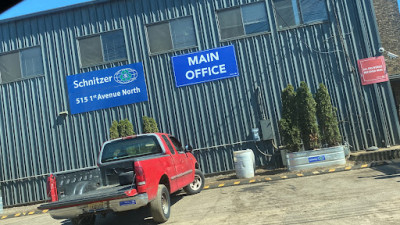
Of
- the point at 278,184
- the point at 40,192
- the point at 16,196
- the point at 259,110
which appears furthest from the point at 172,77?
the point at 16,196

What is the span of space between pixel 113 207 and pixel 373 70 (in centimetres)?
1117

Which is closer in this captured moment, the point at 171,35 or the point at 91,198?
the point at 91,198

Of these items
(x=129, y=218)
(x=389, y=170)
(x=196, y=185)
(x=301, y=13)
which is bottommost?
(x=389, y=170)

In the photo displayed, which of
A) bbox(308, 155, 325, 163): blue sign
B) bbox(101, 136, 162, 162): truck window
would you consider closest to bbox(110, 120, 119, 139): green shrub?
bbox(101, 136, 162, 162): truck window

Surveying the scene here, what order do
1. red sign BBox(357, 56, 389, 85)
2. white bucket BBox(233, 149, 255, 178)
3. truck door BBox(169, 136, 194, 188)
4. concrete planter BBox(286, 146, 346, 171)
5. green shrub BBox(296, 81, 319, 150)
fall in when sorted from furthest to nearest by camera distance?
red sign BBox(357, 56, 389, 85) → white bucket BBox(233, 149, 255, 178) → green shrub BBox(296, 81, 319, 150) → concrete planter BBox(286, 146, 346, 171) → truck door BBox(169, 136, 194, 188)

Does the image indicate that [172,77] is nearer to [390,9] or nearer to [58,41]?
[58,41]

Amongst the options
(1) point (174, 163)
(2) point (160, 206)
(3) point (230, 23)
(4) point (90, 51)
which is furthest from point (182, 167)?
(4) point (90, 51)

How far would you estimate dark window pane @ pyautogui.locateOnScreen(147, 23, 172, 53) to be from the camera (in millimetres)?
12984

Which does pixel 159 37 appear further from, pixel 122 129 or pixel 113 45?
pixel 122 129

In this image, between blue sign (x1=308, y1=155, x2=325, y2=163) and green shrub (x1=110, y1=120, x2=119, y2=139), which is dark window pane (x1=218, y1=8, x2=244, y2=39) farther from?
blue sign (x1=308, y1=155, x2=325, y2=163)

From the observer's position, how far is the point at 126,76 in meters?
12.9

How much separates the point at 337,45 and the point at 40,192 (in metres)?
13.5

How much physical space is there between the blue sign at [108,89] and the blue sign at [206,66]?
65.8 inches

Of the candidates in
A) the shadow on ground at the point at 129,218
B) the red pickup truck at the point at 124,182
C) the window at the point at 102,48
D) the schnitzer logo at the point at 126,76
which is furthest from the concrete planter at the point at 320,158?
the window at the point at 102,48
